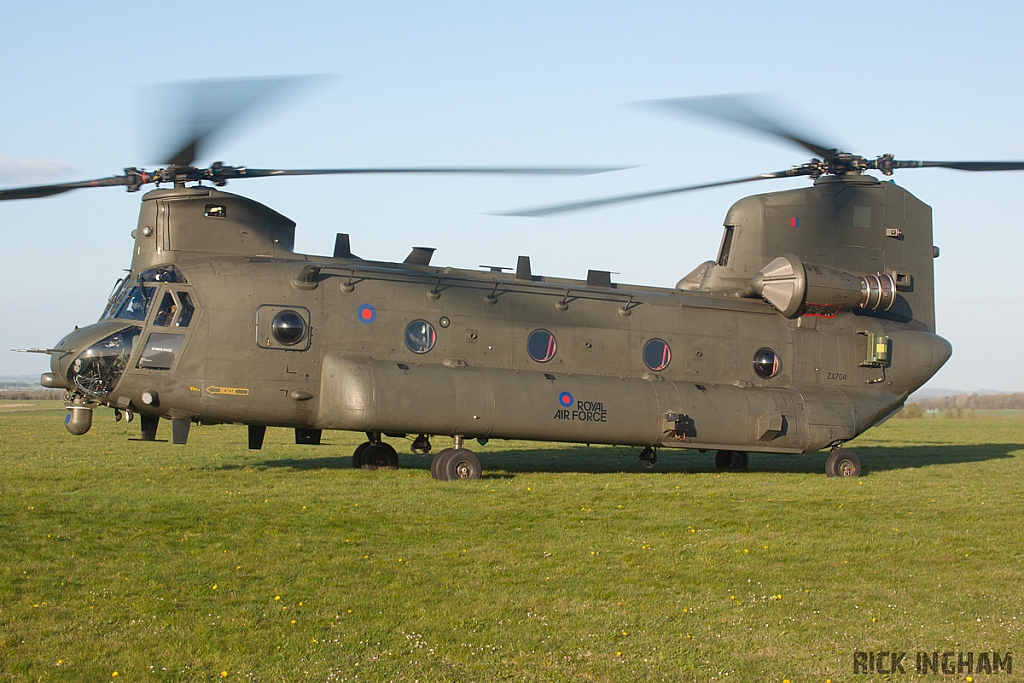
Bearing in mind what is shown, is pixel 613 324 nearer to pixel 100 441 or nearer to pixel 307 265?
pixel 307 265

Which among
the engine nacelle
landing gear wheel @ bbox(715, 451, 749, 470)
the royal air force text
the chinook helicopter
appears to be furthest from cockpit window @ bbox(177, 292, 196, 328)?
landing gear wheel @ bbox(715, 451, 749, 470)

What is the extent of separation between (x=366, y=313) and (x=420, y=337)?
102 cm

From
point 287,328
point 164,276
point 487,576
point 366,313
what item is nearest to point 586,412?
point 366,313

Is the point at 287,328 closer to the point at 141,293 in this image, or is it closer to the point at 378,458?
the point at 141,293

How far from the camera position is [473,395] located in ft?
55.2

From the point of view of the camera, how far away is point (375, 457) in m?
18.9

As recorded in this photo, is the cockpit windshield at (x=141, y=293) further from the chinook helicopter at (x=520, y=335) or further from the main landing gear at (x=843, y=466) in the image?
the main landing gear at (x=843, y=466)

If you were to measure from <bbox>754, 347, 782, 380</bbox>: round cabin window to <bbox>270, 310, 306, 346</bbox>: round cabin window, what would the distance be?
885 centimetres

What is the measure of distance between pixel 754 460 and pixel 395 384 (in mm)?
10153

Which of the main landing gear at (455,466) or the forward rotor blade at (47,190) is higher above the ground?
the forward rotor blade at (47,190)

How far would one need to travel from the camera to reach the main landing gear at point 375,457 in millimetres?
18891

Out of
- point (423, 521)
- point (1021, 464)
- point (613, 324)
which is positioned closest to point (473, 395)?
point (613, 324)

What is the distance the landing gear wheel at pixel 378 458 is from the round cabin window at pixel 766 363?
24.0ft

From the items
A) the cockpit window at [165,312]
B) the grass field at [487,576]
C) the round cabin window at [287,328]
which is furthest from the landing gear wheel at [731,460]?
the cockpit window at [165,312]
